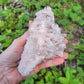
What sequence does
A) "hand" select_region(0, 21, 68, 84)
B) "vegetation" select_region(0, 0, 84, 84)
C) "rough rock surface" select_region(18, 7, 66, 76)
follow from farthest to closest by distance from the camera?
1. "vegetation" select_region(0, 0, 84, 84)
2. "hand" select_region(0, 21, 68, 84)
3. "rough rock surface" select_region(18, 7, 66, 76)

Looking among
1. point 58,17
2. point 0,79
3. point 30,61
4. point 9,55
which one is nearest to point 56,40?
point 30,61

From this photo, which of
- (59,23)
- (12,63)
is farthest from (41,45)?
(59,23)

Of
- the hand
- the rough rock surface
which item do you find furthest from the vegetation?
the rough rock surface

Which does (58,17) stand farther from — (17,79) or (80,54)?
(17,79)

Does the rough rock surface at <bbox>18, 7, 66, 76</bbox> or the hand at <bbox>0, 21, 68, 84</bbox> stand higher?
the rough rock surface at <bbox>18, 7, 66, 76</bbox>

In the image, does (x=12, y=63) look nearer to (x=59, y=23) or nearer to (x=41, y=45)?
(x=41, y=45)

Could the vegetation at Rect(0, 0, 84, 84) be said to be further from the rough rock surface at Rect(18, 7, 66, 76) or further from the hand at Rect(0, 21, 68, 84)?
the rough rock surface at Rect(18, 7, 66, 76)

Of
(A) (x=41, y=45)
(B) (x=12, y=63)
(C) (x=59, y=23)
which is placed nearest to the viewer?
(A) (x=41, y=45)
